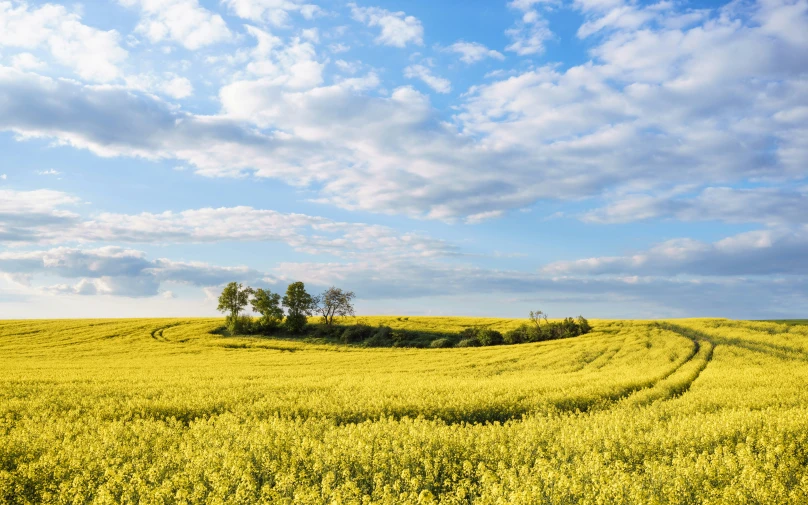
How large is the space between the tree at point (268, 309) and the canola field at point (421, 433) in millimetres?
28571

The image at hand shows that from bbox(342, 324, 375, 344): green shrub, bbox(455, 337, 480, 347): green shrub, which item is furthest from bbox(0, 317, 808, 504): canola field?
bbox(342, 324, 375, 344): green shrub

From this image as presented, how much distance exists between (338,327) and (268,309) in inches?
438

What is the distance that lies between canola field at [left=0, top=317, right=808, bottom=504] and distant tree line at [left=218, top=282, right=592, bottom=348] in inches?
715

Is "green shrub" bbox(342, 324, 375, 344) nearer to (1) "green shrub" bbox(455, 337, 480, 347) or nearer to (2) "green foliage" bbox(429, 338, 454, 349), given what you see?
(2) "green foliage" bbox(429, 338, 454, 349)

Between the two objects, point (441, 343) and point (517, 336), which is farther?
point (517, 336)

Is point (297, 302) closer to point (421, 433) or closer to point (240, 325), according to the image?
point (240, 325)

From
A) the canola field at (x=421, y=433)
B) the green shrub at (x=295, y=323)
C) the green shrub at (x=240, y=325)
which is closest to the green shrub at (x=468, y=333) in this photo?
the canola field at (x=421, y=433)

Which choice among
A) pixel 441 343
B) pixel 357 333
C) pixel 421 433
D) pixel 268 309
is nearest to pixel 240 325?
pixel 268 309

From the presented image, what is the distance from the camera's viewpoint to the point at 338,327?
7200 cm

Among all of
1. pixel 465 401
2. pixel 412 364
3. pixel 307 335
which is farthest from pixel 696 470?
pixel 307 335

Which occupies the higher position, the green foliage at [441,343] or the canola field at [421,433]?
the canola field at [421,433]

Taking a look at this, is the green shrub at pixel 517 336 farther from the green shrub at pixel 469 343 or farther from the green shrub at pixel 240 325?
the green shrub at pixel 240 325

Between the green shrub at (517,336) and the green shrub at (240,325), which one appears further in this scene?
the green shrub at (240,325)

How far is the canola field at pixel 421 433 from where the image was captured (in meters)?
8.72
